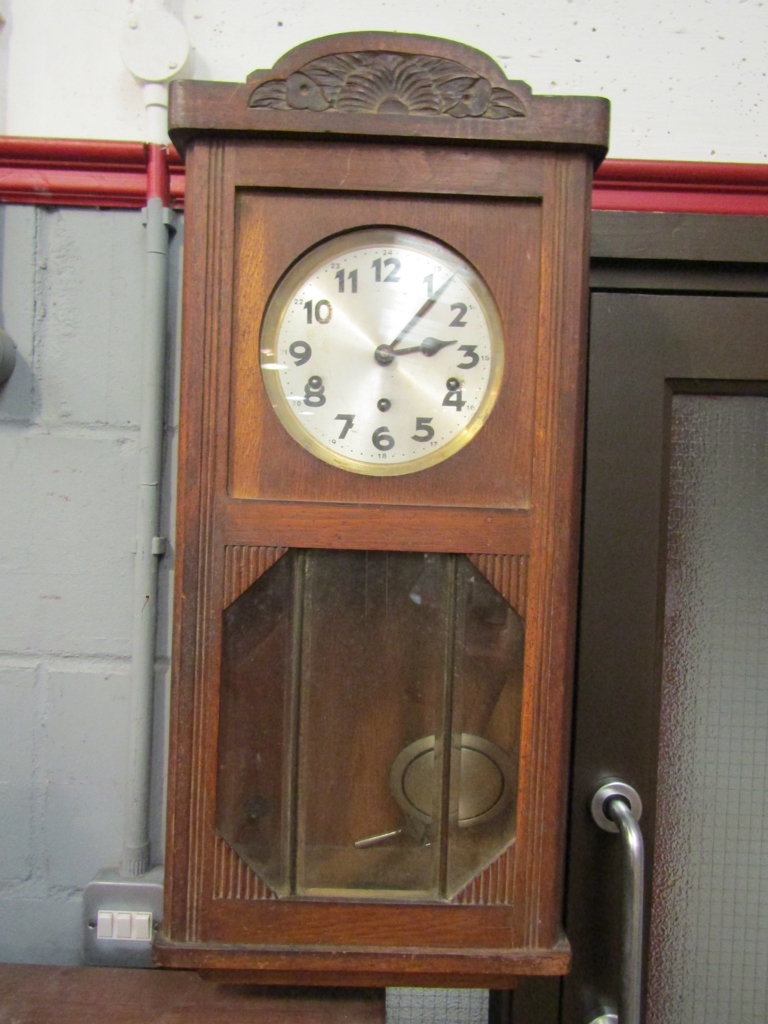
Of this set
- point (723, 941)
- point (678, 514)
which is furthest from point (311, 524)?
point (723, 941)

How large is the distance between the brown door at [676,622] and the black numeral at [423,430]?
29cm

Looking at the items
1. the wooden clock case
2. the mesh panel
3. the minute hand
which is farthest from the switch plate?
the minute hand

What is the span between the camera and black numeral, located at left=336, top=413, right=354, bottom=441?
25.8 inches

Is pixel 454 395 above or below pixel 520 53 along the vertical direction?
below

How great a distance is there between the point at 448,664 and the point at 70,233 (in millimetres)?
694

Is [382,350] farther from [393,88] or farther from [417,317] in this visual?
[393,88]

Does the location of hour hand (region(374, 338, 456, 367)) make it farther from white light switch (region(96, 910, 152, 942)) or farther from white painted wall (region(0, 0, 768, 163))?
white light switch (region(96, 910, 152, 942))

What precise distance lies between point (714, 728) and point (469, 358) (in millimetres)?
600

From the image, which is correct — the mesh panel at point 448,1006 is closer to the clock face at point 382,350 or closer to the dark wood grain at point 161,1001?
the dark wood grain at point 161,1001

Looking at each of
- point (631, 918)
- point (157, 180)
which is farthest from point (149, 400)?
point (631, 918)

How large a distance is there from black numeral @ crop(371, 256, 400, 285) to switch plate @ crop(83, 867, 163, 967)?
29.5 inches

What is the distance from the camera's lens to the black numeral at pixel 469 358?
653mm

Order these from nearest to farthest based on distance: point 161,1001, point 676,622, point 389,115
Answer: point 389,115
point 161,1001
point 676,622

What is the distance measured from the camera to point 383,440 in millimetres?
652
